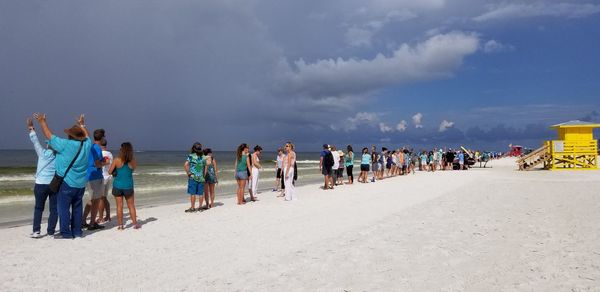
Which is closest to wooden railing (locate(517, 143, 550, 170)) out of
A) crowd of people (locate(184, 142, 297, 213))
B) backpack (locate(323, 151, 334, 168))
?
backpack (locate(323, 151, 334, 168))

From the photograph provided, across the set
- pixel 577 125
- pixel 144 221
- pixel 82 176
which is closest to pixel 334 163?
pixel 144 221

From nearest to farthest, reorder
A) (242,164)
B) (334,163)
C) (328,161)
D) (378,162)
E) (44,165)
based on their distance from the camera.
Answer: (44,165), (242,164), (328,161), (334,163), (378,162)

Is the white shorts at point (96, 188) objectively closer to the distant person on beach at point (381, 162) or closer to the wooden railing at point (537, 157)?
Answer: the distant person on beach at point (381, 162)

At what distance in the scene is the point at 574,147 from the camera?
25.8 m

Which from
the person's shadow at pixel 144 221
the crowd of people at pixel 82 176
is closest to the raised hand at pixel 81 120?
the crowd of people at pixel 82 176

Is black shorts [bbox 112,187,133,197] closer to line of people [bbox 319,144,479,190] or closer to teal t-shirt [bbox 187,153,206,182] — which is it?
teal t-shirt [bbox 187,153,206,182]

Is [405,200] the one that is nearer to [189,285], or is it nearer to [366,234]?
[366,234]

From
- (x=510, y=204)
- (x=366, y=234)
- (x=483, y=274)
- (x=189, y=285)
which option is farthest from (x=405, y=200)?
(x=189, y=285)

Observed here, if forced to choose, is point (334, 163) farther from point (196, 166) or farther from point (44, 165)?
point (44, 165)

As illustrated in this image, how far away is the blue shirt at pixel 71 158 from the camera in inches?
249

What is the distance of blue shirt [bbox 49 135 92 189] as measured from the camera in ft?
20.7

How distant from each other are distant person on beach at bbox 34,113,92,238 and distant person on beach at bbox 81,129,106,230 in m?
0.39

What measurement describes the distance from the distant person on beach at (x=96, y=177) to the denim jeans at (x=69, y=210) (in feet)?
1.84

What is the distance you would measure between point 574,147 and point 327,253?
26.7 meters
